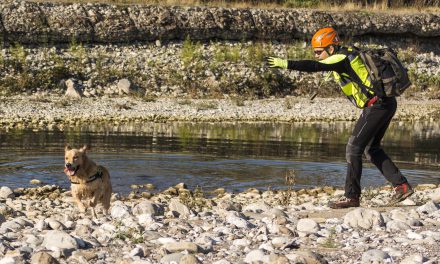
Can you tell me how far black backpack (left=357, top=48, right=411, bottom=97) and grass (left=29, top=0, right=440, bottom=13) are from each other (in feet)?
85.7

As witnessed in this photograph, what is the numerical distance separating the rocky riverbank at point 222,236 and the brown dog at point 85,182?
0.35 meters

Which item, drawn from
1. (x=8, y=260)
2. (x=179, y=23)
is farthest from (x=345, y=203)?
(x=179, y=23)

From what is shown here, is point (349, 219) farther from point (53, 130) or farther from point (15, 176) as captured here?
point (53, 130)

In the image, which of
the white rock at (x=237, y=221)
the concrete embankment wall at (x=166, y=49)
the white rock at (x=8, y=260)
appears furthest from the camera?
the concrete embankment wall at (x=166, y=49)

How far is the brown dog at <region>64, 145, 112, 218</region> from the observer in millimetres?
11234

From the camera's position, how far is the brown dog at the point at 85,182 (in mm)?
11234

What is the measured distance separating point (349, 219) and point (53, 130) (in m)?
15.0

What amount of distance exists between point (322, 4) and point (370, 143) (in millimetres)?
31435

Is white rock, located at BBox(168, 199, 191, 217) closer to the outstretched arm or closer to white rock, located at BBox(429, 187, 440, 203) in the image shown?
the outstretched arm

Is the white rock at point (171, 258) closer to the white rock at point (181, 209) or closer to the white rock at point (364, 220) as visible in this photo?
the white rock at point (364, 220)

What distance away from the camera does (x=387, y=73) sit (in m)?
10.5

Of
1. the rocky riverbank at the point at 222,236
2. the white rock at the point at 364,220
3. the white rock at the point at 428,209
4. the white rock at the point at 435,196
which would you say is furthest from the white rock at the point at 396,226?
the white rock at the point at 435,196

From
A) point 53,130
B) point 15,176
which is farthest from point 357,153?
point 53,130

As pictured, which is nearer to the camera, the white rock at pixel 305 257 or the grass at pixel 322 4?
the white rock at pixel 305 257
